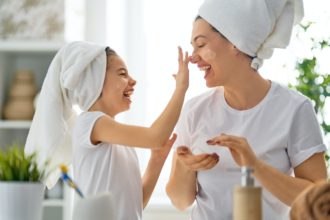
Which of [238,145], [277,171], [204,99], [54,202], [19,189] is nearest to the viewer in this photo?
[19,189]

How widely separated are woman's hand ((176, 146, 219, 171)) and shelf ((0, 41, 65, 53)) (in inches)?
70.1

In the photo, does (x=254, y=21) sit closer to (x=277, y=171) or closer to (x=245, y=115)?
(x=245, y=115)

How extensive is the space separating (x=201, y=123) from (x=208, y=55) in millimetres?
250

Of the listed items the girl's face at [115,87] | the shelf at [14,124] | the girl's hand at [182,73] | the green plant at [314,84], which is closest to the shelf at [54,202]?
the shelf at [14,124]

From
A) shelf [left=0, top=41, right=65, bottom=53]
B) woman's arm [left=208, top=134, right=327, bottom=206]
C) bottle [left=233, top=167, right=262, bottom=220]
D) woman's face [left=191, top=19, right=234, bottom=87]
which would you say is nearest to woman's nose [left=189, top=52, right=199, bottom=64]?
woman's face [left=191, top=19, right=234, bottom=87]

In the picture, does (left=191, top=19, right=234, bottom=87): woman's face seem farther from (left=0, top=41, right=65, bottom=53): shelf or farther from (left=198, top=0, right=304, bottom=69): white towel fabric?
(left=0, top=41, right=65, bottom=53): shelf

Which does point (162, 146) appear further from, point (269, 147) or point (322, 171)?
point (322, 171)

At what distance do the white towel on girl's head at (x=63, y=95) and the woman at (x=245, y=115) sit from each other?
1.06 feet

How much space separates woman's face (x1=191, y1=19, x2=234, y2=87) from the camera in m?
2.50

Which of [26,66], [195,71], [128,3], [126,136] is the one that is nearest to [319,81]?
[195,71]

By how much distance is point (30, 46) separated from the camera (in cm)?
398

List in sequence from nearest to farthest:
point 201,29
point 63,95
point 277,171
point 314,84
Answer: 1. point 277,171
2. point 63,95
3. point 201,29
4. point 314,84

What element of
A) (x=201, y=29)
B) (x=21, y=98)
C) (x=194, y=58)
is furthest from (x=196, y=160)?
(x=21, y=98)

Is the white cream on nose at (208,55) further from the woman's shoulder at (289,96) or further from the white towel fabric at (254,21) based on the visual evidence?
the woman's shoulder at (289,96)
